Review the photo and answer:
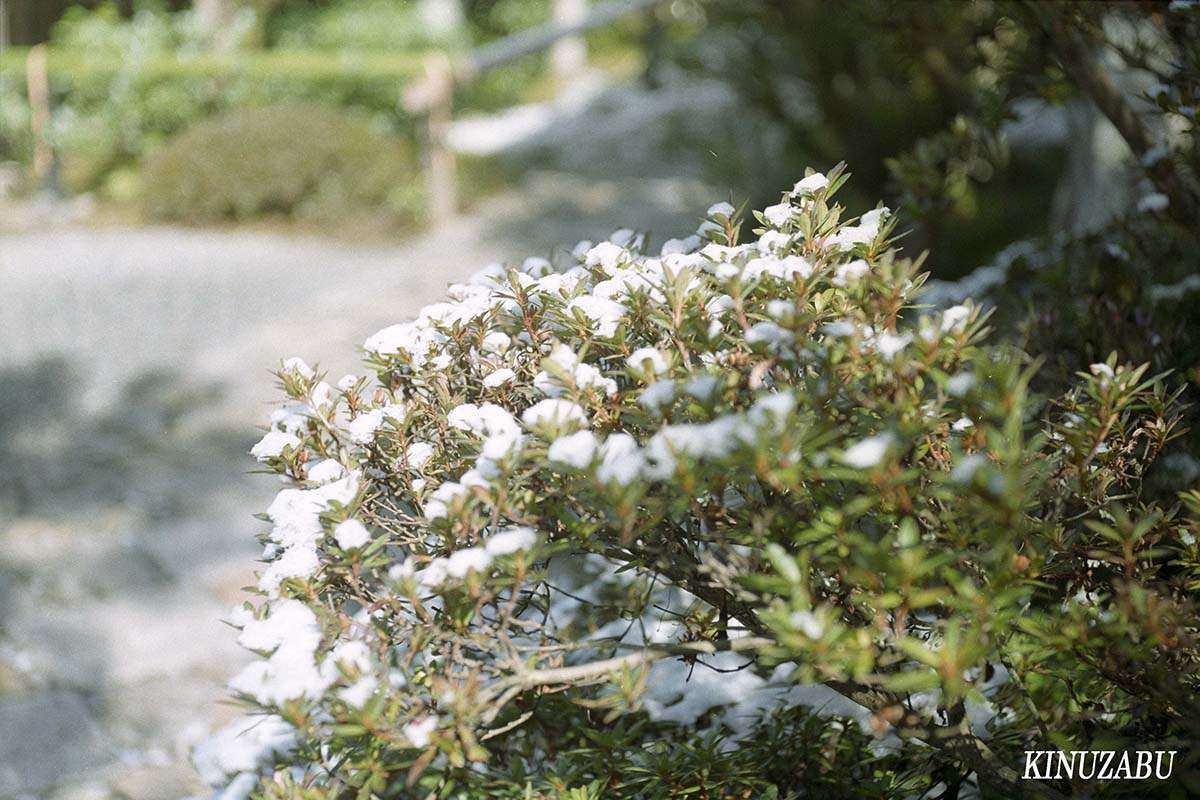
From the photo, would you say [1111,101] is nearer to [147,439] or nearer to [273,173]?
[147,439]

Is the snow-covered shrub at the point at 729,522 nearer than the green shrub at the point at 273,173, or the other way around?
the snow-covered shrub at the point at 729,522

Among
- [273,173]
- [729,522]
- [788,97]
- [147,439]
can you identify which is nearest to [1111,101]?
[729,522]

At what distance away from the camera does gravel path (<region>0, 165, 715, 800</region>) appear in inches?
117

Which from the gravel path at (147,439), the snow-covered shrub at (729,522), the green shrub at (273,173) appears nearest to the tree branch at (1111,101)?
the snow-covered shrub at (729,522)

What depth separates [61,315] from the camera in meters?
5.49

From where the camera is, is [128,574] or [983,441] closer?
[983,441]

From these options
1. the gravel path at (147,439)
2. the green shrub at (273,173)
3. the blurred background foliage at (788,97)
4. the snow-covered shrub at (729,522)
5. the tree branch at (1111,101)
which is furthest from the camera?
the green shrub at (273,173)

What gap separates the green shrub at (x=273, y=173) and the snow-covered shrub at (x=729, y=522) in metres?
5.75

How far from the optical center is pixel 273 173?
729 centimetres

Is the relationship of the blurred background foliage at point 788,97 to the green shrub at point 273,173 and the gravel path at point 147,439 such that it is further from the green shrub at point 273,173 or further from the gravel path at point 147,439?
the gravel path at point 147,439

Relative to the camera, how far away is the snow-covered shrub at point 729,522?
1.40 meters

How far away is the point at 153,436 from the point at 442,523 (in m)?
3.46

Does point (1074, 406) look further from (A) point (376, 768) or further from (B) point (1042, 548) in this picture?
(A) point (376, 768)

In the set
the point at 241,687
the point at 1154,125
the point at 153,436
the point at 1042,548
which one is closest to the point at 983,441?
the point at 1042,548
